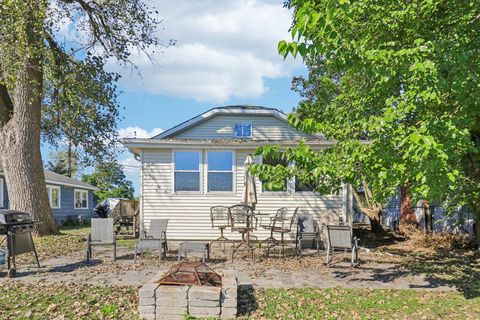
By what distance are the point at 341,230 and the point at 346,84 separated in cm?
316

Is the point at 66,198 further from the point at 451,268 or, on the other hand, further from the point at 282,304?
the point at 451,268

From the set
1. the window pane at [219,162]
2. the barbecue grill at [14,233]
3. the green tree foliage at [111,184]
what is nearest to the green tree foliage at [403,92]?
the barbecue grill at [14,233]

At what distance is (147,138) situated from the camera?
12.4 metres

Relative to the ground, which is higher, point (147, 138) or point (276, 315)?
point (147, 138)

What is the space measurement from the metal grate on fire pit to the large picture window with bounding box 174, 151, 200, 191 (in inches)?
Answer: 272

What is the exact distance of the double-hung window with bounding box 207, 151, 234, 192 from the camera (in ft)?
41.9

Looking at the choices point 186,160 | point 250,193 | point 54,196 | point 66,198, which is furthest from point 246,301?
point 66,198

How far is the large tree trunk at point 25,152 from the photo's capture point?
1284 cm

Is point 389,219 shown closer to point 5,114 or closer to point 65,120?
point 65,120

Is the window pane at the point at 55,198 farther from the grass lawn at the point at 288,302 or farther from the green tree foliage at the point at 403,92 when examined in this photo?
the green tree foliage at the point at 403,92

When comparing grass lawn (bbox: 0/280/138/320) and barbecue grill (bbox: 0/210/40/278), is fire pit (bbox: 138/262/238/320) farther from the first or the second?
barbecue grill (bbox: 0/210/40/278)

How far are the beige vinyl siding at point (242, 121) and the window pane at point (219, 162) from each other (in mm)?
1727

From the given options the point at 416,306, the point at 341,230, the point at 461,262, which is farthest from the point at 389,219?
the point at 416,306

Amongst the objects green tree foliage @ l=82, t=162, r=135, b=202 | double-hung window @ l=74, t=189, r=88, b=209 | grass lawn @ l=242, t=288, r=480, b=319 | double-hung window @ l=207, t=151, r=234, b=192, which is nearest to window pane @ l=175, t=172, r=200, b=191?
double-hung window @ l=207, t=151, r=234, b=192
